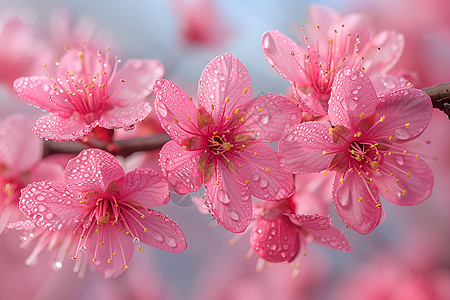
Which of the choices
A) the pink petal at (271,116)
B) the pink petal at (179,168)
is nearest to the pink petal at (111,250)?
the pink petal at (179,168)

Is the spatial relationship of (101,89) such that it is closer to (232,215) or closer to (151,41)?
(232,215)

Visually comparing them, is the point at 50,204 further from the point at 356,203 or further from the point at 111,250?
the point at 356,203

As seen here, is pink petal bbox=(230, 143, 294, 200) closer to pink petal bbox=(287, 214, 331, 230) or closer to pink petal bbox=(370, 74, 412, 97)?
pink petal bbox=(287, 214, 331, 230)

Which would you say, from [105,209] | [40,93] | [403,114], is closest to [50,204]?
[105,209]

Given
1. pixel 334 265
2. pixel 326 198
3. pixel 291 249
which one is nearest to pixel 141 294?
pixel 334 265

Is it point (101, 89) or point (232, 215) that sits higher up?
point (101, 89)

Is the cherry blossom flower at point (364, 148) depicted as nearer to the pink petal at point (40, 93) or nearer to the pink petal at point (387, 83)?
the pink petal at point (387, 83)

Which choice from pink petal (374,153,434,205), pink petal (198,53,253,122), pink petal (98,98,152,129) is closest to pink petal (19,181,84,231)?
pink petal (98,98,152,129)

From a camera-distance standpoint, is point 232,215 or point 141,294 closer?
point 232,215
